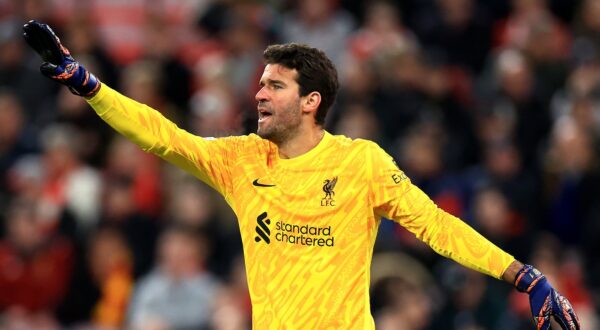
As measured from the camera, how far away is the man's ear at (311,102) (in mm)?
6871

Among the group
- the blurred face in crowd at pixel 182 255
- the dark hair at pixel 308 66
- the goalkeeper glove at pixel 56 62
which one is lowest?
the blurred face in crowd at pixel 182 255

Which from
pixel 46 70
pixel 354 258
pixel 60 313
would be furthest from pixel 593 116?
pixel 46 70

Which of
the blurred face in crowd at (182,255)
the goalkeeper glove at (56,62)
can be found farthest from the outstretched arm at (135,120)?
the blurred face in crowd at (182,255)

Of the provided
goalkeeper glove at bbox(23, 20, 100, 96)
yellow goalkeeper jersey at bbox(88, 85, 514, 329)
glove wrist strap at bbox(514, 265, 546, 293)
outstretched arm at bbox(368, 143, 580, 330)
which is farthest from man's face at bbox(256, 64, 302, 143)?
glove wrist strap at bbox(514, 265, 546, 293)

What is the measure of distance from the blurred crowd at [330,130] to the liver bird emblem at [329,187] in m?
3.69

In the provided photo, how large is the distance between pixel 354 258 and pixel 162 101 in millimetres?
7365

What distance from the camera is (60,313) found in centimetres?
1235

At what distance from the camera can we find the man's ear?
271 inches

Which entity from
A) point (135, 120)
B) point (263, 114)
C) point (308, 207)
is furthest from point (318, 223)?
point (135, 120)

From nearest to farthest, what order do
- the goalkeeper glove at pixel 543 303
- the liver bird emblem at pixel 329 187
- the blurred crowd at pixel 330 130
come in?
the goalkeeper glove at pixel 543 303
the liver bird emblem at pixel 329 187
the blurred crowd at pixel 330 130

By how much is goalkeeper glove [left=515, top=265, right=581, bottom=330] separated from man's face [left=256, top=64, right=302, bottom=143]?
54.7 inches

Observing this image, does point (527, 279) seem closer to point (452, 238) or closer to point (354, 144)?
point (452, 238)

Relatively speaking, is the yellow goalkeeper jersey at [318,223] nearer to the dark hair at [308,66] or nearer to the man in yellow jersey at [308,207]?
the man in yellow jersey at [308,207]

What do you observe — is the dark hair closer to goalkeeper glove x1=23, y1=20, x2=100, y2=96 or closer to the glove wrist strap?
goalkeeper glove x1=23, y1=20, x2=100, y2=96
